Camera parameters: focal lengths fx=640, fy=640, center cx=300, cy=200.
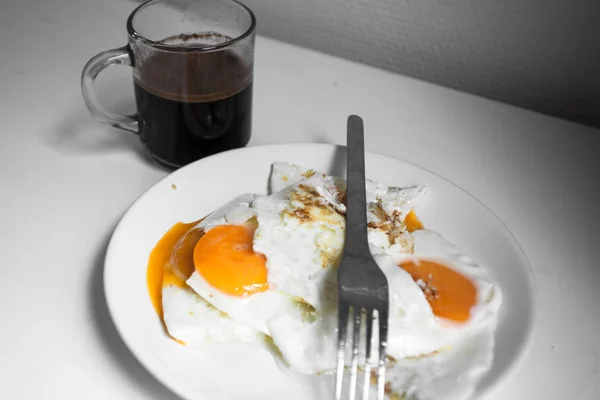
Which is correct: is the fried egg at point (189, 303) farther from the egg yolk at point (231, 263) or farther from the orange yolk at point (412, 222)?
the orange yolk at point (412, 222)

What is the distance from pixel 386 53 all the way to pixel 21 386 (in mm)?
1175

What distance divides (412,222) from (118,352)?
0.52 m

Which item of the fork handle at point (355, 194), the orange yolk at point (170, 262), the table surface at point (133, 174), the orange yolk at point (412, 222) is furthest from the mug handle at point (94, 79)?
the orange yolk at point (412, 222)

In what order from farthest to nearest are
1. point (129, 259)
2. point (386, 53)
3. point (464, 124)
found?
point (386, 53) < point (464, 124) < point (129, 259)

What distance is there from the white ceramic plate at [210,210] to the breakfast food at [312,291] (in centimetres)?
2

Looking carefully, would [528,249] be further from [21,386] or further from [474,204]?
[21,386]

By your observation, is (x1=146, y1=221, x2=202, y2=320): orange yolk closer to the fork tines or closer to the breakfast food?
the breakfast food

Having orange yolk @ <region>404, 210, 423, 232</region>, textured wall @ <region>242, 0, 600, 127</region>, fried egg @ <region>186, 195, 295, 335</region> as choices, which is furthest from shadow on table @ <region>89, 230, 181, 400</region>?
textured wall @ <region>242, 0, 600, 127</region>

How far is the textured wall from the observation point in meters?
1.46

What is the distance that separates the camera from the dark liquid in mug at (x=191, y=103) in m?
1.10

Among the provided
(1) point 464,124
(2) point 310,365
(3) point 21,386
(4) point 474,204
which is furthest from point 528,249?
(3) point 21,386

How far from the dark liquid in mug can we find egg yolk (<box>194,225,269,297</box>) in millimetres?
268

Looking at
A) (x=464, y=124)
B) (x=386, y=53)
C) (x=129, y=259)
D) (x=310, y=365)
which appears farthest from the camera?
(x=386, y=53)

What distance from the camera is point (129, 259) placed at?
0.94 metres
